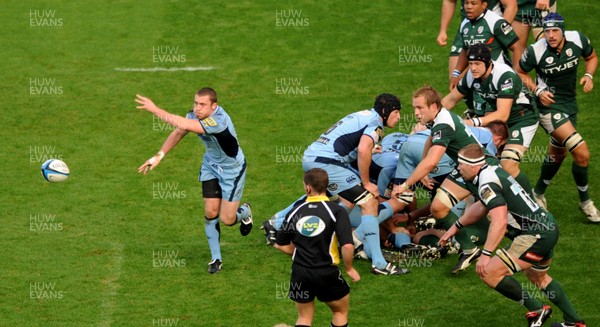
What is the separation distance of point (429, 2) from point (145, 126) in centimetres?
720

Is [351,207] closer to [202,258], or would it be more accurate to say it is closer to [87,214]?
[202,258]

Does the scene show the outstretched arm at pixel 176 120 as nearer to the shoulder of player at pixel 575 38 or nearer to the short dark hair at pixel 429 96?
the short dark hair at pixel 429 96

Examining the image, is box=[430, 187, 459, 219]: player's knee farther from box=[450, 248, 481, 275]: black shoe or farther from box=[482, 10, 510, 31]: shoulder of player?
box=[482, 10, 510, 31]: shoulder of player

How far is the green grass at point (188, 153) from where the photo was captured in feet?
37.1

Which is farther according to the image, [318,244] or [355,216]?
[355,216]

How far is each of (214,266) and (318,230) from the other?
9.76 feet

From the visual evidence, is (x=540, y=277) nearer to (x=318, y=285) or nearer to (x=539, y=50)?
(x=318, y=285)

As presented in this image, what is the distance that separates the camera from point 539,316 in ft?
34.2

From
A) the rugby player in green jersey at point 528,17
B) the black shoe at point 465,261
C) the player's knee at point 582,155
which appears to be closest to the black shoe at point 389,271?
the black shoe at point 465,261

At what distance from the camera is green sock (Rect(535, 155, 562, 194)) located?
13.8 metres

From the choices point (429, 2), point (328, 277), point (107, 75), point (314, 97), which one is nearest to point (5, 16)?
point (107, 75)

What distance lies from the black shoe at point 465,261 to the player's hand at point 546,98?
2598 mm

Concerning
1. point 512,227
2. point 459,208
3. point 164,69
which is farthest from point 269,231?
point 164,69

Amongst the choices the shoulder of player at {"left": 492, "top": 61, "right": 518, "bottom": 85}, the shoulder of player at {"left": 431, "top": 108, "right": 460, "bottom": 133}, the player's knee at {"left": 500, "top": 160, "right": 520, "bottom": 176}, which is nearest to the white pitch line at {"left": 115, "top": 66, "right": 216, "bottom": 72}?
the shoulder of player at {"left": 492, "top": 61, "right": 518, "bottom": 85}
